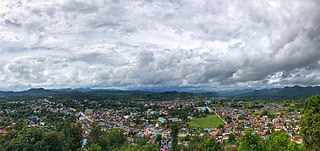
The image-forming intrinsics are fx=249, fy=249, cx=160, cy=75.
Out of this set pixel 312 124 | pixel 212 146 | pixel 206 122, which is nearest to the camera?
pixel 312 124

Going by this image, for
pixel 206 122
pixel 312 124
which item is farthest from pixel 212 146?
pixel 206 122

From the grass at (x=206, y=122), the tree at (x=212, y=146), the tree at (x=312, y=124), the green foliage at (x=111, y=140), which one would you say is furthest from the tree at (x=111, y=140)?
the grass at (x=206, y=122)

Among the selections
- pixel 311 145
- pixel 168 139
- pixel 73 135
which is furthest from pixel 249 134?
pixel 168 139

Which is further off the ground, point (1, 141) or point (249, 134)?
point (249, 134)

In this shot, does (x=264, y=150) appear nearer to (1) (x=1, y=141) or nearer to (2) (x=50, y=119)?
(1) (x=1, y=141)

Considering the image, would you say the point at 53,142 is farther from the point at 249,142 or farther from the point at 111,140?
the point at 249,142

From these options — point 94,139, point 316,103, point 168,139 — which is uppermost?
point 316,103

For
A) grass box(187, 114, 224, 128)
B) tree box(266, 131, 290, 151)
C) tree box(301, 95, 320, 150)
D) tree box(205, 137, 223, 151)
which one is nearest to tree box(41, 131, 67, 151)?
tree box(205, 137, 223, 151)
